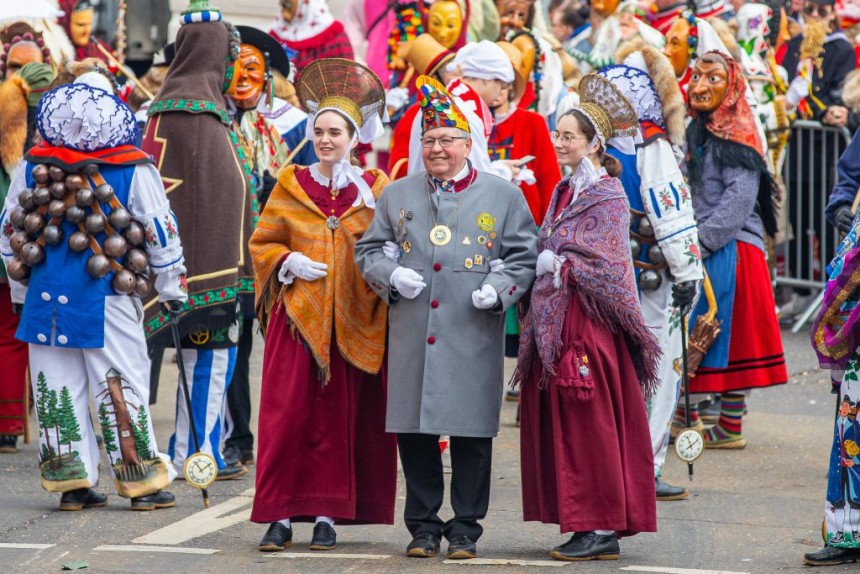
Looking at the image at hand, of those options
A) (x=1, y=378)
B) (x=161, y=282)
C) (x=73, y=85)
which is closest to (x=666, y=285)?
(x=161, y=282)

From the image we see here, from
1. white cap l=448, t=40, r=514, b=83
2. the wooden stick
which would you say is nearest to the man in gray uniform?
white cap l=448, t=40, r=514, b=83

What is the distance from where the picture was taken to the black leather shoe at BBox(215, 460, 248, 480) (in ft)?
29.0

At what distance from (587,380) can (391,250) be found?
0.93 meters

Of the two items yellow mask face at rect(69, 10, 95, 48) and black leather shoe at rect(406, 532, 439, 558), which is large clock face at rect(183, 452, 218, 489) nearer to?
black leather shoe at rect(406, 532, 439, 558)

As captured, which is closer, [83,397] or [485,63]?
[83,397]

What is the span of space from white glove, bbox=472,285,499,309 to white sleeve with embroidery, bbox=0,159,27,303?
2.34 meters

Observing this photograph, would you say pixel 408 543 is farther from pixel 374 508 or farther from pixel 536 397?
pixel 536 397

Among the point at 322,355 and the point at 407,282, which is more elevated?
the point at 407,282

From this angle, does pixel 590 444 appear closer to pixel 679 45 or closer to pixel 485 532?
pixel 485 532

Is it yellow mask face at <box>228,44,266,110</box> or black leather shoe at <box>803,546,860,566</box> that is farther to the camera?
yellow mask face at <box>228,44,266,110</box>

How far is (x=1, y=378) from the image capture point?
31.3ft

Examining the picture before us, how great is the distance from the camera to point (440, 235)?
22.6ft

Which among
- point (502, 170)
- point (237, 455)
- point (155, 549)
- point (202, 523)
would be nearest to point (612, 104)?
point (502, 170)

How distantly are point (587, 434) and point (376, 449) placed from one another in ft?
3.02
